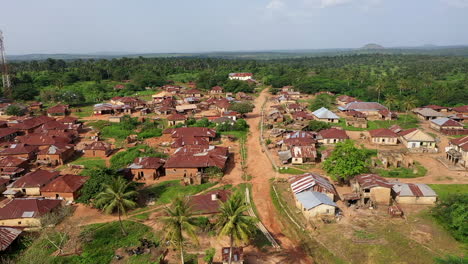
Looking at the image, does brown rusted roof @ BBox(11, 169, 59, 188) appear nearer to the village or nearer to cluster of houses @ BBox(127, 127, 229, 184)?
the village

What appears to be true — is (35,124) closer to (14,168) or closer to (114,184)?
(14,168)

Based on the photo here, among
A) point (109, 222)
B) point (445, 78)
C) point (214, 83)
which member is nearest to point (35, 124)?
point (109, 222)

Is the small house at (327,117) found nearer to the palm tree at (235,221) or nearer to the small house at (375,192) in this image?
A: the small house at (375,192)

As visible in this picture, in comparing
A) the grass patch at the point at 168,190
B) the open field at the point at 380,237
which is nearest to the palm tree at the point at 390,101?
the open field at the point at 380,237

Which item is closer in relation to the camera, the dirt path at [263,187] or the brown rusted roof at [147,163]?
the dirt path at [263,187]

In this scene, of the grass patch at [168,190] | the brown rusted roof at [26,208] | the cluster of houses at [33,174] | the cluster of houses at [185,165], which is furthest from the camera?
the cluster of houses at [185,165]

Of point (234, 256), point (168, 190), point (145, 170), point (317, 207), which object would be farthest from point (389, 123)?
point (234, 256)

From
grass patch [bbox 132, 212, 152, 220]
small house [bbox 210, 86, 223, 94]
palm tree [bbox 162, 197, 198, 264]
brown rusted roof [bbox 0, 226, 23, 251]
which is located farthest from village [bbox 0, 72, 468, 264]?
small house [bbox 210, 86, 223, 94]
